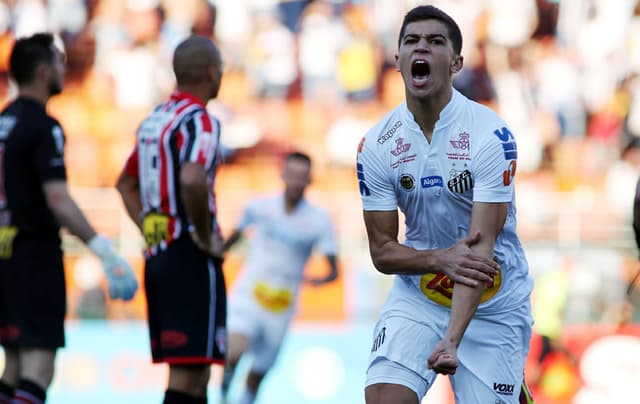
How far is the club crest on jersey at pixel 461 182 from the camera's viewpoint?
445cm

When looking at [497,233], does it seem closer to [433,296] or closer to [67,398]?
[433,296]

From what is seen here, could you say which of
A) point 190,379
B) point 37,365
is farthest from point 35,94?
point 190,379

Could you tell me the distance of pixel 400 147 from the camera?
4547 millimetres

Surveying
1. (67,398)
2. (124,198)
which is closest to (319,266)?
(67,398)

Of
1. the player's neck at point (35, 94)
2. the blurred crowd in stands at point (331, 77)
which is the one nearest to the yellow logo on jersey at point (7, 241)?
the player's neck at point (35, 94)

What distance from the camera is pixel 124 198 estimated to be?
612cm

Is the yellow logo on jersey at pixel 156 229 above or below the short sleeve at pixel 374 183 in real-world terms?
below

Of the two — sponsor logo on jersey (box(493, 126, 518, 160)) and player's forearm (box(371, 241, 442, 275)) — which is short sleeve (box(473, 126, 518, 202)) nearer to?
A: sponsor logo on jersey (box(493, 126, 518, 160))

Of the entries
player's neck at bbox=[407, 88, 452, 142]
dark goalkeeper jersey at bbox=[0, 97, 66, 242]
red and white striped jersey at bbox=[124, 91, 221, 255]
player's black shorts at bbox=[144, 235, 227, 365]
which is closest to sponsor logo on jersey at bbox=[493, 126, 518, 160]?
player's neck at bbox=[407, 88, 452, 142]

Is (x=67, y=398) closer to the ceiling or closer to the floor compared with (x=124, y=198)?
closer to the floor

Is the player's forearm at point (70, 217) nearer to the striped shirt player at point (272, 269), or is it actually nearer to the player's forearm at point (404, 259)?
the player's forearm at point (404, 259)

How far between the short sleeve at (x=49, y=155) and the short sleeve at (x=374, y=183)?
2.05m

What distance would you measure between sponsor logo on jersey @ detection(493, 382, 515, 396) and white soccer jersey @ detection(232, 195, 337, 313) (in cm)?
457

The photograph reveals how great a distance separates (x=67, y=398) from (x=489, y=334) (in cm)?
618
